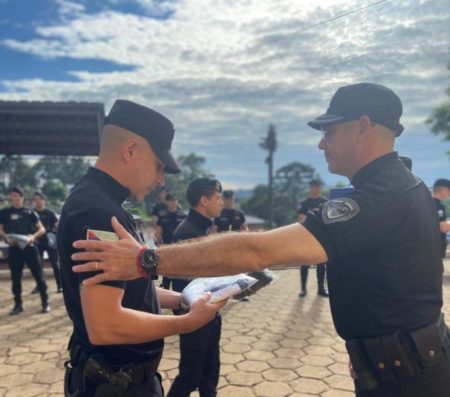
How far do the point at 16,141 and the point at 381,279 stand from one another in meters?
10.8

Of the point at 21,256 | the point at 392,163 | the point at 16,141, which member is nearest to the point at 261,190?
the point at 16,141

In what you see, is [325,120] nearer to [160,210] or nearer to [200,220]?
[200,220]

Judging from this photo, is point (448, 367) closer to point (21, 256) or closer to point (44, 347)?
point (44, 347)

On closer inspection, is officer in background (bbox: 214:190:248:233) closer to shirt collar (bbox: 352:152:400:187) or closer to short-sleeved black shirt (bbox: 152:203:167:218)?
short-sleeved black shirt (bbox: 152:203:167:218)

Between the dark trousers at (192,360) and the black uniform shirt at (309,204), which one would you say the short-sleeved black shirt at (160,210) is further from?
the dark trousers at (192,360)

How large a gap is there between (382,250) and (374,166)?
329mm

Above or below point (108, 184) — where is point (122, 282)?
below

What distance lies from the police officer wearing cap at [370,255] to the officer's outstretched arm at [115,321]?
69 mm

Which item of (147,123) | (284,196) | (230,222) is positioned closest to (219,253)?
(147,123)

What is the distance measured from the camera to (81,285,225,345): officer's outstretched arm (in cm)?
129

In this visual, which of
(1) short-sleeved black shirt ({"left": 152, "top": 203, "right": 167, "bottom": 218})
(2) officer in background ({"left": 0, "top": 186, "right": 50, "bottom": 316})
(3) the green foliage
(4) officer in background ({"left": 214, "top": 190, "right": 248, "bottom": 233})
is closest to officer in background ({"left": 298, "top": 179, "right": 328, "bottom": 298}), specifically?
(4) officer in background ({"left": 214, "top": 190, "right": 248, "bottom": 233})

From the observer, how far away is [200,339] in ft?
8.51

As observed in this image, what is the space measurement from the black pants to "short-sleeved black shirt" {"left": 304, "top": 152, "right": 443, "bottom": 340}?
5.38 meters

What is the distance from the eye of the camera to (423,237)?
141 centimetres
